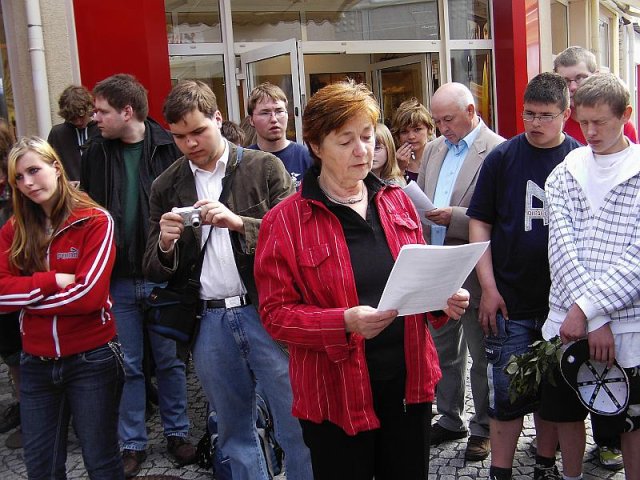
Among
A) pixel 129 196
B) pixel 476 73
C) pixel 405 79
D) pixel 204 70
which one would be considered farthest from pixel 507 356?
pixel 405 79

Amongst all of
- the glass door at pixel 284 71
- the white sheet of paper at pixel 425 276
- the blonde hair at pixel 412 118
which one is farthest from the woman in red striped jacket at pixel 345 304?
the glass door at pixel 284 71

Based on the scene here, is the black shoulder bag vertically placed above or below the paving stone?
above

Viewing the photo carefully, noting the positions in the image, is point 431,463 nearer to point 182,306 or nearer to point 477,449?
point 477,449

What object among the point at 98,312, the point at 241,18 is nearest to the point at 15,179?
the point at 98,312

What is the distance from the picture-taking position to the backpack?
11.1ft

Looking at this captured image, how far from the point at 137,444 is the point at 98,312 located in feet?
4.24

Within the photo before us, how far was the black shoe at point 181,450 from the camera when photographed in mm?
4023

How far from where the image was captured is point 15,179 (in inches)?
121

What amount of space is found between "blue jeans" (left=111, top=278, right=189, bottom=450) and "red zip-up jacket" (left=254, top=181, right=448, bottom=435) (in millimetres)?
1947

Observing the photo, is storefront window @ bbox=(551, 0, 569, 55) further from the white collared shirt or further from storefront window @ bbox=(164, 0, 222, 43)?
the white collared shirt

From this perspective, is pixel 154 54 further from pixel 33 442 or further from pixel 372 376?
pixel 372 376

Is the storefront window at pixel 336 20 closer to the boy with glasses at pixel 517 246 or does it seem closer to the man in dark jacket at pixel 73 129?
the man in dark jacket at pixel 73 129

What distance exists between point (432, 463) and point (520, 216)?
155 cm

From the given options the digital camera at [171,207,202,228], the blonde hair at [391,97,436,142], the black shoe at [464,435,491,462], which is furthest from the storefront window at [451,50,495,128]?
the digital camera at [171,207,202,228]
